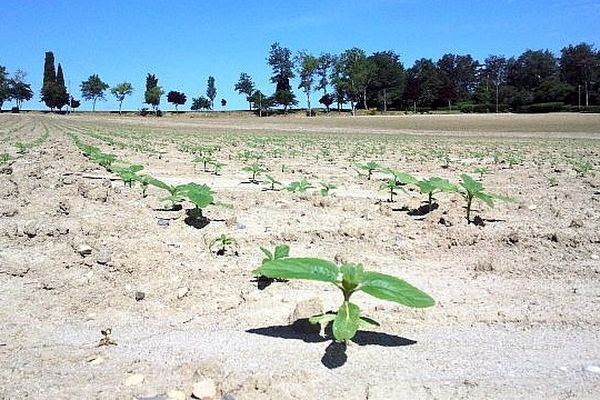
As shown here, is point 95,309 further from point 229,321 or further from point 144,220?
point 144,220

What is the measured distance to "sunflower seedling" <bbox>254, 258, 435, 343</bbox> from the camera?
1889 mm

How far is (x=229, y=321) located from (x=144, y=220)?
179cm

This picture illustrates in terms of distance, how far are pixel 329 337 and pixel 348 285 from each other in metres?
0.31

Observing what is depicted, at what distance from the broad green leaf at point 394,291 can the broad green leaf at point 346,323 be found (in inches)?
3.9

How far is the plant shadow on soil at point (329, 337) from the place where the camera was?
203 cm

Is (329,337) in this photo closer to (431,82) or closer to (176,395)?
(176,395)

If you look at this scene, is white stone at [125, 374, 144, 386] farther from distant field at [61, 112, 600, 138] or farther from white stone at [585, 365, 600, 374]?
distant field at [61, 112, 600, 138]

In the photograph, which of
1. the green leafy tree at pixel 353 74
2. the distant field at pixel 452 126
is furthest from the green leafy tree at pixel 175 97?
the distant field at pixel 452 126

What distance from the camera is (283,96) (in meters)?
105

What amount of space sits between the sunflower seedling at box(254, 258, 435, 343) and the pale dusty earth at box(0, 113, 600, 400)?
0.55ft

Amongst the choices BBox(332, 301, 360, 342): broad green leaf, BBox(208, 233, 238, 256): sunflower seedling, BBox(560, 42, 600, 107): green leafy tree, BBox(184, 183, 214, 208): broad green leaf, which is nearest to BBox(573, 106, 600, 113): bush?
BBox(560, 42, 600, 107): green leafy tree

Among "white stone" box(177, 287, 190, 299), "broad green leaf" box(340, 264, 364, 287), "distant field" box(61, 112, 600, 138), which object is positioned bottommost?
"white stone" box(177, 287, 190, 299)

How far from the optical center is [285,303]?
2.58m

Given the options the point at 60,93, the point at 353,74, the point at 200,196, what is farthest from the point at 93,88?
the point at 200,196
